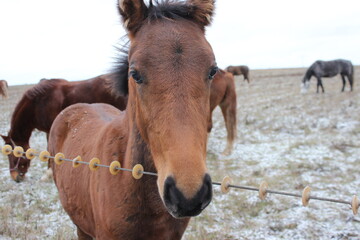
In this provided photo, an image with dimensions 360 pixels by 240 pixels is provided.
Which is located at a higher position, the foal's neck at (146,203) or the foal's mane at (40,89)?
the foal's neck at (146,203)

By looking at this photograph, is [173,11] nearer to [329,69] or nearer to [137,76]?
[137,76]

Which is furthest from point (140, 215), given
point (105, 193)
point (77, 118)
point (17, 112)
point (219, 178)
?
point (17, 112)

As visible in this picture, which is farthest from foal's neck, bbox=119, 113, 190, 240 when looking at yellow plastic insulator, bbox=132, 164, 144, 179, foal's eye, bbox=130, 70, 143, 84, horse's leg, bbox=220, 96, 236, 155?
horse's leg, bbox=220, 96, 236, 155

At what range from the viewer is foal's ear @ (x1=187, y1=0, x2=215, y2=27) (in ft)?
6.56

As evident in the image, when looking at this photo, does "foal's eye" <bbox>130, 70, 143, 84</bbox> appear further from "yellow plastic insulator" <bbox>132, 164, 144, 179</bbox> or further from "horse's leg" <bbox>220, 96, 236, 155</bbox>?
"horse's leg" <bbox>220, 96, 236, 155</bbox>

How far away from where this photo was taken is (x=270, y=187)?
5.70m

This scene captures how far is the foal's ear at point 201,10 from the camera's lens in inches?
78.7

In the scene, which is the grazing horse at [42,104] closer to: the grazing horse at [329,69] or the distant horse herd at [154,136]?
the distant horse herd at [154,136]

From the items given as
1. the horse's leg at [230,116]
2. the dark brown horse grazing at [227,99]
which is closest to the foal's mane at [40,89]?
the dark brown horse grazing at [227,99]

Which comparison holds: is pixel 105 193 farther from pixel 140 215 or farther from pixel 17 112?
pixel 17 112

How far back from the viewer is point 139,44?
183 cm

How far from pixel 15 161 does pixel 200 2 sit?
565 centimetres

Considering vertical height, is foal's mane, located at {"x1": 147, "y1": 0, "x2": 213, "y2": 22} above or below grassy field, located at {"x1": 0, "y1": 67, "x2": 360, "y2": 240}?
above

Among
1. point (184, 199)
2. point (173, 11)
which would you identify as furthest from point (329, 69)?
point (184, 199)
